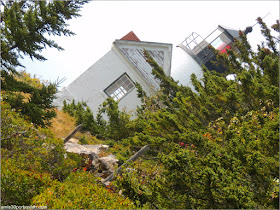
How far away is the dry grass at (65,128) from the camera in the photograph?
14955 millimetres

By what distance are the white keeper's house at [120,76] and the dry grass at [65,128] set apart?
2.22m

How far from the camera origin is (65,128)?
52.4 ft

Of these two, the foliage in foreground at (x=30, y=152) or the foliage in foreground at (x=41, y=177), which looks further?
the foliage in foreground at (x=30, y=152)

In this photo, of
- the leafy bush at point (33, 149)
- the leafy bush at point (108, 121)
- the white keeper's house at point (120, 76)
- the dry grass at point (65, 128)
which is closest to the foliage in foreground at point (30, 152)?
the leafy bush at point (33, 149)

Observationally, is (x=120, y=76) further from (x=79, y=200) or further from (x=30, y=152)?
(x=79, y=200)

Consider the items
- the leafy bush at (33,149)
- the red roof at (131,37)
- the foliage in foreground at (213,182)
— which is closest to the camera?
the foliage in foreground at (213,182)

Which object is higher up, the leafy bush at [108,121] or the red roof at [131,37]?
the red roof at [131,37]

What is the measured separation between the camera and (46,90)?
12.0 metres

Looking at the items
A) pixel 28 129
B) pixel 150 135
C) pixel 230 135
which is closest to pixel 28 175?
pixel 28 129

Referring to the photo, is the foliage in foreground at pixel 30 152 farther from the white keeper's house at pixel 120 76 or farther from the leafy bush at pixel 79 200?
the white keeper's house at pixel 120 76

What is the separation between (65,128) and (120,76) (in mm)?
6012

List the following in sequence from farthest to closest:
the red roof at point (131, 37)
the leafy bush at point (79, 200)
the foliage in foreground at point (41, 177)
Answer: the red roof at point (131, 37)
the foliage in foreground at point (41, 177)
the leafy bush at point (79, 200)

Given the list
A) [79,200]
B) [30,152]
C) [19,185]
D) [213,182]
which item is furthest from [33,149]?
[213,182]

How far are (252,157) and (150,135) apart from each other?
7040mm
